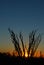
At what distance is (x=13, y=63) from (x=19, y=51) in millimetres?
11671

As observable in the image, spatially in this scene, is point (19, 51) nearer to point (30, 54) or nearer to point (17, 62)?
point (30, 54)

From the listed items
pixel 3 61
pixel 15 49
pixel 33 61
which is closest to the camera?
pixel 3 61

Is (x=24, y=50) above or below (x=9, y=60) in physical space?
below

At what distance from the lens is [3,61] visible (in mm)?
23469

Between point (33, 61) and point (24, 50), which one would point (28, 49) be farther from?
point (33, 61)

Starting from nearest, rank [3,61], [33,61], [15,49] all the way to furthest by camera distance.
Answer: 1. [3,61]
2. [33,61]
3. [15,49]

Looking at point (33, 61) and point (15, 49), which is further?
point (15, 49)

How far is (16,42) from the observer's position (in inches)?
1398

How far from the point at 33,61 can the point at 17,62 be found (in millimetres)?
2341

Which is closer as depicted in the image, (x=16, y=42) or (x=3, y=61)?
(x=3, y=61)

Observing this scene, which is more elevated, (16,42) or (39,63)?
(39,63)

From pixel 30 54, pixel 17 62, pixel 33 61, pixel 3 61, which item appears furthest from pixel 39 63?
pixel 30 54

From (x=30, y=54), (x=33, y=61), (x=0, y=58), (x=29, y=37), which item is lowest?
(x=30, y=54)

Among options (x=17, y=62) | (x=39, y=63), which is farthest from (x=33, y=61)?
(x=17, y=62)
